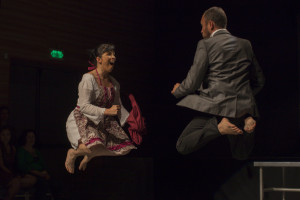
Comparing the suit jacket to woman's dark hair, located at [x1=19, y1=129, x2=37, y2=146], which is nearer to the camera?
the suit jacket

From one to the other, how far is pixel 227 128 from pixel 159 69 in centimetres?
563

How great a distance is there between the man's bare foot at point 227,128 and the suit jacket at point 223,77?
57 millimetres

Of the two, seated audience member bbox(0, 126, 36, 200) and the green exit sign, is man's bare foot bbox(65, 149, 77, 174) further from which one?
the green exit sign

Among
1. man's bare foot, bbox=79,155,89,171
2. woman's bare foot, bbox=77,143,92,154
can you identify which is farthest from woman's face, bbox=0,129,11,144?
woman's bare foot, bbox=77,143,92,154

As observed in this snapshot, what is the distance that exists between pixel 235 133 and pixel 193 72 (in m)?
0.52

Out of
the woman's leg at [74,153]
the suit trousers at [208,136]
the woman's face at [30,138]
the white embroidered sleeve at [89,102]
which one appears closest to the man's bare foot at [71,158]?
the woman's leg at [74,153]

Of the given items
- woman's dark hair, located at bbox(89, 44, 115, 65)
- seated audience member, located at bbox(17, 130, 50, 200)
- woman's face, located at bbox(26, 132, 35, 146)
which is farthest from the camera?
woman's face, located at bbox(26, 132, 35, 146)

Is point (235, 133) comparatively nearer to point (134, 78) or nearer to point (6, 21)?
point (6, 21)

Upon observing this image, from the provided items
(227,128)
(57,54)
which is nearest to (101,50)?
(227,128)

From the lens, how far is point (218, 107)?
12.9ft

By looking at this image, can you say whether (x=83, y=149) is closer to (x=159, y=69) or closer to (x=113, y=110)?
(x=113, y=110)

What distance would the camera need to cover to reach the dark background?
7727mm

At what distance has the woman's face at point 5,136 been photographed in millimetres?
6473

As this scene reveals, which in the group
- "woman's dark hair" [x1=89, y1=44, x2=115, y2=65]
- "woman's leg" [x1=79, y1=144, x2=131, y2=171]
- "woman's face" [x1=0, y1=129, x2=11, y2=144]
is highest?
"woman's dark hair" [x1=89, y1=44, x2=115, y2=65]
